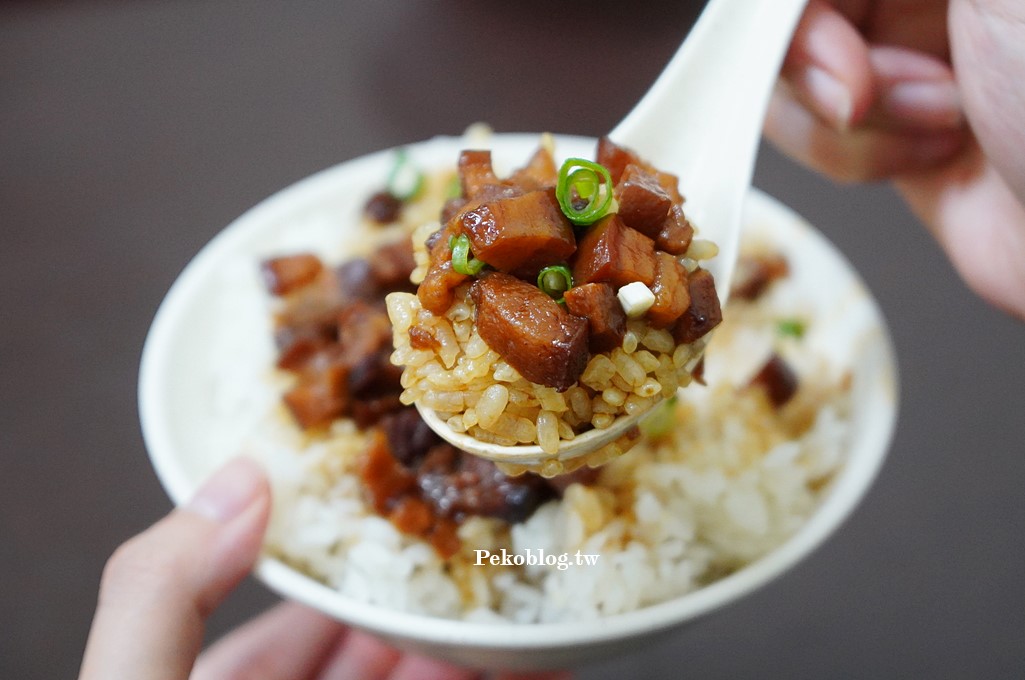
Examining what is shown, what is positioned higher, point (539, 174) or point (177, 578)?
point (539, 174)

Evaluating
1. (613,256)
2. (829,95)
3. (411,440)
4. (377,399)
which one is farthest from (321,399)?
(829,95)

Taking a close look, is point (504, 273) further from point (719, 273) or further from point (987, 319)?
point (987, 319)

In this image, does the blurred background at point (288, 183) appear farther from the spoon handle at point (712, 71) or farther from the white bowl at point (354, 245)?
the spoon handle at point (712, 71)

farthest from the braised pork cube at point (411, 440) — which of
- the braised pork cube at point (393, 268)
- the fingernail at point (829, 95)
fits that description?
the fingernail at point (829, 95)

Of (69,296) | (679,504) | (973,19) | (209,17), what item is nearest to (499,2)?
(209,17)

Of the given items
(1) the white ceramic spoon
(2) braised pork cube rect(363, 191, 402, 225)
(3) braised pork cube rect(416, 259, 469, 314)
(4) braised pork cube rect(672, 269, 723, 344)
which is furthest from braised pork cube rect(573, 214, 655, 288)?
(2) braised pork cube rect(363, 191, 402, 225)

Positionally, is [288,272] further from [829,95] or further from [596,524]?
[829,95]
